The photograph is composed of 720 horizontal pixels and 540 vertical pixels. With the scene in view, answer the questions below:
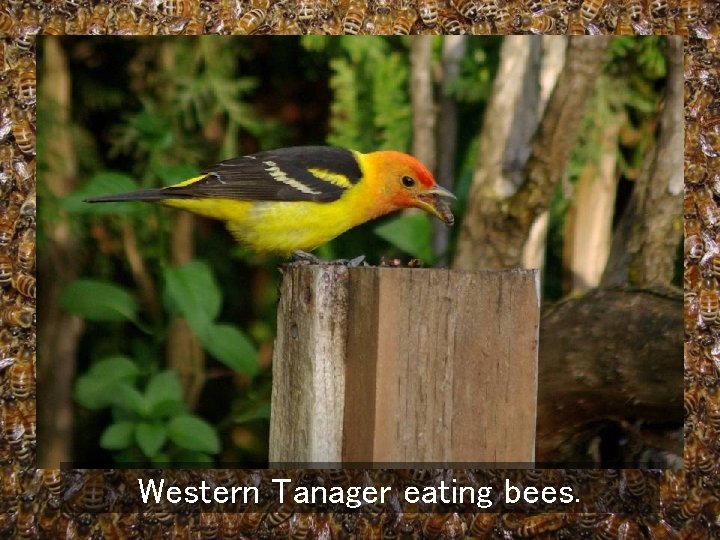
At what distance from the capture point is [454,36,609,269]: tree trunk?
2.86 metres

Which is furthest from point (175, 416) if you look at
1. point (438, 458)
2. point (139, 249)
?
point (438, 458)

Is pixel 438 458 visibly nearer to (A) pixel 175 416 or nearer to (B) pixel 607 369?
(B) pixel 607 369

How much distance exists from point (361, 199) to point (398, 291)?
62 cm

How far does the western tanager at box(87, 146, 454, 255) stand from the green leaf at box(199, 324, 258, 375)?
0.82ft

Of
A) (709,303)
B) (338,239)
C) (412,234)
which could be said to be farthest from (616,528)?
(338,239)

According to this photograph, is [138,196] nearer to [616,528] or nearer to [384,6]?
[384,6]


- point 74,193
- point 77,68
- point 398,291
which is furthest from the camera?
point 77,68

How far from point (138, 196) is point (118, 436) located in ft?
2.29

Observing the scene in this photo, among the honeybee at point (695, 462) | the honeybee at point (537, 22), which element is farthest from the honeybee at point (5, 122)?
the honeybee at point (695, 462)

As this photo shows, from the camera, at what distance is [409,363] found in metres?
2.11

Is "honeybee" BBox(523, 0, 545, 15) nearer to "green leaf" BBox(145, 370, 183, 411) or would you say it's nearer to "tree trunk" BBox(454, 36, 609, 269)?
"tree trunk" BBox(454, 36, 609, 269)

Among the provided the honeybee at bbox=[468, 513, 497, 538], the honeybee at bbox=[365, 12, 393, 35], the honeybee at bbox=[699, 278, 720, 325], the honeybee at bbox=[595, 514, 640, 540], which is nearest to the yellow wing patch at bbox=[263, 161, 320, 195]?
the honeybee at bbox=[365, 12, 393, 35]

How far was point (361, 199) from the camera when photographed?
8.63ft

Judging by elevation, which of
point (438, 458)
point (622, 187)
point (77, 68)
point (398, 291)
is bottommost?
point (438, 458)
